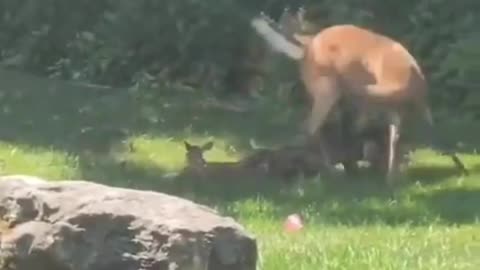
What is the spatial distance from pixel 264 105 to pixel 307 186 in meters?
4.15

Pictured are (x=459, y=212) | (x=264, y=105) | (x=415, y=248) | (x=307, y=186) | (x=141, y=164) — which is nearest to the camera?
(x=415, y=248)

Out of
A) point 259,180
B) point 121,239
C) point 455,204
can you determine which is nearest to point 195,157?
point 259,180

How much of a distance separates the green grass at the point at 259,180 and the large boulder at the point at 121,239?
2.12 m

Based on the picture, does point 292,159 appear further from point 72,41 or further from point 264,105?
point 72,41

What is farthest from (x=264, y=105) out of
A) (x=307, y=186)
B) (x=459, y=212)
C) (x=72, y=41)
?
(x=459, y=212)

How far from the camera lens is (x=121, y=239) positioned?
18.1ft

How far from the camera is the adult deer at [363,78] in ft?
39.9

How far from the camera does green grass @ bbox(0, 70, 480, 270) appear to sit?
847 centimetres

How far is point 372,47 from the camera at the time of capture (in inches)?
490

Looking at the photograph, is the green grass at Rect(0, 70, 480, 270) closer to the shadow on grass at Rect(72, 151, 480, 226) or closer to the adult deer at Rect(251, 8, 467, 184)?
the shadow on grass at Rect(72, 151, 480, 226)

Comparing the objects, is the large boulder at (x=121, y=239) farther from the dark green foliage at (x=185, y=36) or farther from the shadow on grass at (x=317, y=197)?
the dark green foliage at (x=185, y=36)

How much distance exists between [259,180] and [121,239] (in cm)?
602

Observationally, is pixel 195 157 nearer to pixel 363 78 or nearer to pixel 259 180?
pixel 259 180

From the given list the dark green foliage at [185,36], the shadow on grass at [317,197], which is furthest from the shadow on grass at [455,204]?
the dark green foliage at [185,36]
